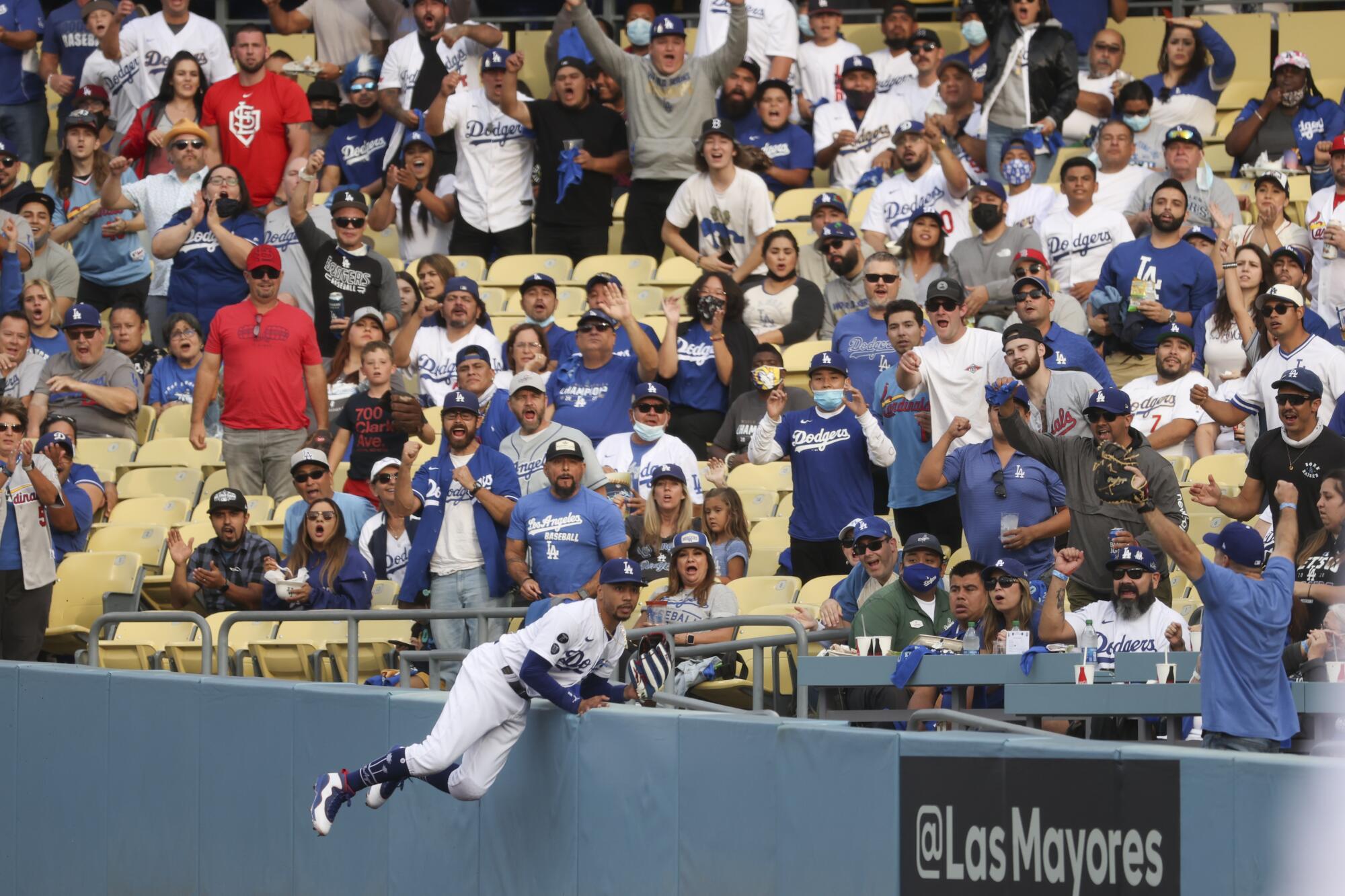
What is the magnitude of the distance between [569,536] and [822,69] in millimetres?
7347

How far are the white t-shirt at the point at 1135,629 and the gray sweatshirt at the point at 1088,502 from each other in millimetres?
559

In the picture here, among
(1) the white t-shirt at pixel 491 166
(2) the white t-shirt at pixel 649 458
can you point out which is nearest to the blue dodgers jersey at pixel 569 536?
(2) the white t-shirt at pixel 649 458

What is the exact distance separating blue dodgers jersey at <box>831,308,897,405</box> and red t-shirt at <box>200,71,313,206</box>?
18.8 feet

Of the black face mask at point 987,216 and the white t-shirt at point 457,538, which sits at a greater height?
the black face mask at point 987,216

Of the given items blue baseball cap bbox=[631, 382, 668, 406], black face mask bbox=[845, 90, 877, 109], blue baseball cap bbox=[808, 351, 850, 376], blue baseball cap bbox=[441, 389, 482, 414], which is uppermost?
black face mask bbox=[845, 90, 877, 109]

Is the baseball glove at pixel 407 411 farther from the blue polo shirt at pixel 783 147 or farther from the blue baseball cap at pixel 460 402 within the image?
the blue polo shirt at pixel 783 147

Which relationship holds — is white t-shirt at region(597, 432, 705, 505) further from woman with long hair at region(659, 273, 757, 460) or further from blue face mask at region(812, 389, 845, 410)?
blue face mask at region(812, 389, 845, 410)

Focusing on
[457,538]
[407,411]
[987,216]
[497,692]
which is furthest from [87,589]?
[987,216]

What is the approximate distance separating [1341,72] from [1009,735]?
40.1 feet

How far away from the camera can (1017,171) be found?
1469cm

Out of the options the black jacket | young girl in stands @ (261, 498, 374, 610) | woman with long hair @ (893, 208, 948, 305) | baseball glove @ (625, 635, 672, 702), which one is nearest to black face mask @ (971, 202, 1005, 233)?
woman with long hair @ (893, 208, 948, 305)

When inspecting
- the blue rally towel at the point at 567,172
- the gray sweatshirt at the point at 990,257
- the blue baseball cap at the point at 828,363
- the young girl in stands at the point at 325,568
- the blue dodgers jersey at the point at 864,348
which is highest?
the blue rally towel at the point at 567,172

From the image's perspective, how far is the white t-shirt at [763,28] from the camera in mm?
16875

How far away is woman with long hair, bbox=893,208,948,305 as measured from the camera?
1332cm
